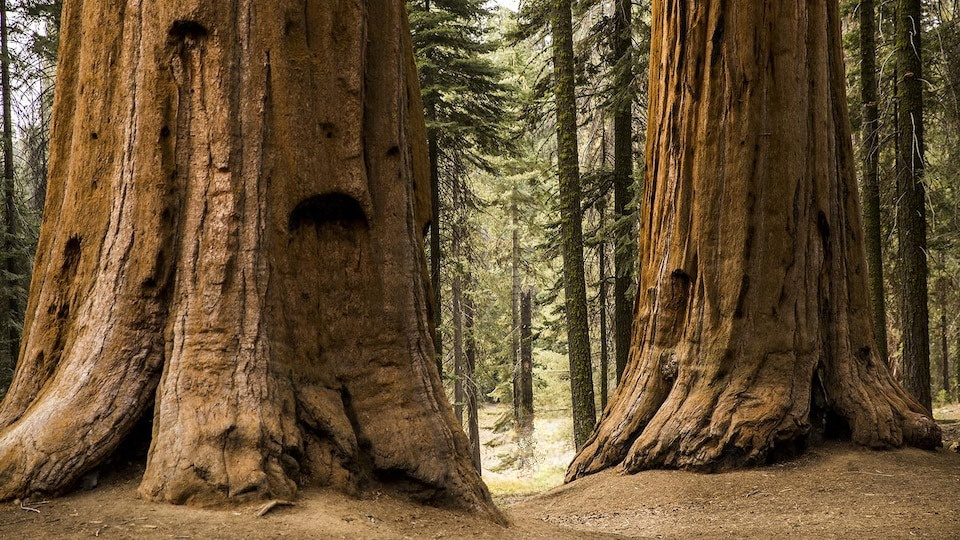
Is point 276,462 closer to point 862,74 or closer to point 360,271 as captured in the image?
point 360,271

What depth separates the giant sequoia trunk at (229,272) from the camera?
3.73 meters

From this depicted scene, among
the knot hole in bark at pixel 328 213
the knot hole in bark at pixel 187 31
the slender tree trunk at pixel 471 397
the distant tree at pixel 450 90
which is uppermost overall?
the distant tree at pixel 450 90

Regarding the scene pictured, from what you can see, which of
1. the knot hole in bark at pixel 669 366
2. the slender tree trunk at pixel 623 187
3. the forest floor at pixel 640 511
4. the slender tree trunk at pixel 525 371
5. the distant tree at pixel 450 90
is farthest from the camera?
the slender tree trunk at pixel 525 371

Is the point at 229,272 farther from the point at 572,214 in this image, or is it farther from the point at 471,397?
the point at 471,397

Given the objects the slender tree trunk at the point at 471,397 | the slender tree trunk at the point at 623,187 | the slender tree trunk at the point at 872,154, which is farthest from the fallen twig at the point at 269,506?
the slender tree trunk at the point at 471,397

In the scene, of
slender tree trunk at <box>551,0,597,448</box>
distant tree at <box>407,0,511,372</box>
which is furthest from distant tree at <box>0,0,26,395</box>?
slender tree trunk at <box>551,0,597,448</box>

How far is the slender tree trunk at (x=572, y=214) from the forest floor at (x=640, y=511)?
167 inches

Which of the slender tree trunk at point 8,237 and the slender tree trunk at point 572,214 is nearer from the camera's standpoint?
the slender tree trunk at point 572,214

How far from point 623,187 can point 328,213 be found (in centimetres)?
1041

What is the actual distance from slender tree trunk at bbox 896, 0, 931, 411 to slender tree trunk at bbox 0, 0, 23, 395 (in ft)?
46.5

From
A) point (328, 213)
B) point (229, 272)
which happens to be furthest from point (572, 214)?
point (229, 272)

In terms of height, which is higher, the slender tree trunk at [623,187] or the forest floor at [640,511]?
the slender tree trunk at [623,187]

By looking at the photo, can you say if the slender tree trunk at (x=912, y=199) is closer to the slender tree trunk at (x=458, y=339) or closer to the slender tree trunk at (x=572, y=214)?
the slender tree trunk at (x=572, y=214)

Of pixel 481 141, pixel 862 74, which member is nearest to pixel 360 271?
pixel 862 74
